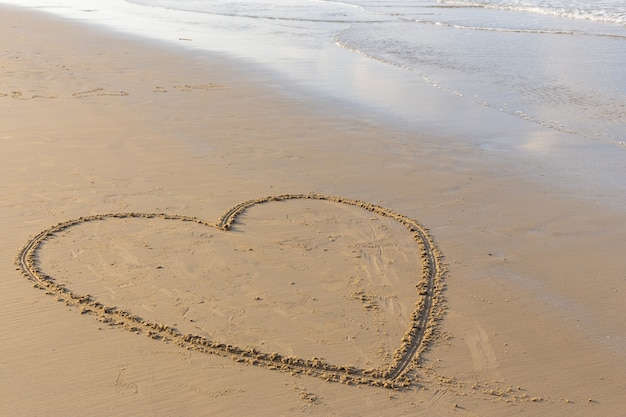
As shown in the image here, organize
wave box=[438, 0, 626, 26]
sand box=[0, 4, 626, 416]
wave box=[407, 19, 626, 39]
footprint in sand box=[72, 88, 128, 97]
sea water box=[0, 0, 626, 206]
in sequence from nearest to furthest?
sand box=[0, 4, 626, 416] → sea water box=[0, 0, 626, 206] → footprint in sand box=[72, 88, 128, 97] → wave box=[407, 19, 626, 39] → wave box=[438, 0, 626, 26]

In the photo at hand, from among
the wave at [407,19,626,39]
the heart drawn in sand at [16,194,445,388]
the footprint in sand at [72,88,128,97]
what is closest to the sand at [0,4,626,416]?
the heart drawn in sand at [16,194,445,388]

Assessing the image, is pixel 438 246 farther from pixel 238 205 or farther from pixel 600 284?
pixel 238 205

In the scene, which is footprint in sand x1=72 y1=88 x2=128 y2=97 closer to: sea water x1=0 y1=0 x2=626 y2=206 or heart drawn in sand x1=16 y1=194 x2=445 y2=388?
sea water x1=0 y1=0 x2=626 y2=206

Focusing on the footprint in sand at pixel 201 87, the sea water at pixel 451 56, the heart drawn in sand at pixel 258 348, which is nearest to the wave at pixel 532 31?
the sea water at pixel 451 56

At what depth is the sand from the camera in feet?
10.2

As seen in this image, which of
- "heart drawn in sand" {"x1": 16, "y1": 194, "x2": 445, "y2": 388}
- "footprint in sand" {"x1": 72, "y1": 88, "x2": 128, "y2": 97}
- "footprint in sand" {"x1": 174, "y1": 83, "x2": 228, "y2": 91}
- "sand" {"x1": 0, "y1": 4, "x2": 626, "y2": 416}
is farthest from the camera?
"footprint in sand" {"x1": 174, "y1": 83, "x2": 228, "y2": 91}

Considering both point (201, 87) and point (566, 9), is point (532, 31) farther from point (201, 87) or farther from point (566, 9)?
point (201, 87)

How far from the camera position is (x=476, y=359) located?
133 inches

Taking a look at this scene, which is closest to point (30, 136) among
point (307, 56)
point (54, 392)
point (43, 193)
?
point (43, 193)

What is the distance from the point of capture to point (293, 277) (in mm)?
4125

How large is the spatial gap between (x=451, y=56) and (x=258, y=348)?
385 inches

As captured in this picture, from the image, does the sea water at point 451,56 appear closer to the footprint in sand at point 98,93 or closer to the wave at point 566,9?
the wave at point 566,9

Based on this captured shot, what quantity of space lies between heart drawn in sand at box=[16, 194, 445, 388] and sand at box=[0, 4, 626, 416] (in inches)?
0.5

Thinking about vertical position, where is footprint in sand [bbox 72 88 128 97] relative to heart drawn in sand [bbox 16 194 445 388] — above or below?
above
